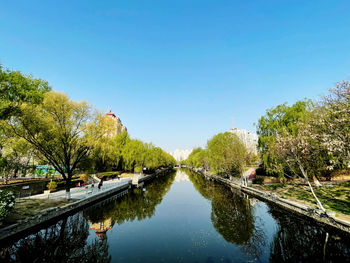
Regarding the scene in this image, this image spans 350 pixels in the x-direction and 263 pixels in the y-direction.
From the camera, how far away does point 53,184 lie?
24391mm

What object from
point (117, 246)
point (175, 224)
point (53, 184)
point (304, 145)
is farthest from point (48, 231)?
point (304, 145)

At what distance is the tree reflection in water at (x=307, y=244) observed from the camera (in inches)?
371

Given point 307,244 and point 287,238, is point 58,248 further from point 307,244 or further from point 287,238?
point 307,244

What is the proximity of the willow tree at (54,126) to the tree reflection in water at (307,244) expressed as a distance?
20539 mm

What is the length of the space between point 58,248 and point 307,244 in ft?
52.0

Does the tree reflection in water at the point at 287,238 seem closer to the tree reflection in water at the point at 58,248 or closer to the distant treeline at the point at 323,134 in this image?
the distant treeline at the point at 323,134

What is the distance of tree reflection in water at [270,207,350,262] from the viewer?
371 inches

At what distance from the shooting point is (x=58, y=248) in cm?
1056

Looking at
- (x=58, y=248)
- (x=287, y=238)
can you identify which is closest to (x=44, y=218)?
(x=58, y=248)

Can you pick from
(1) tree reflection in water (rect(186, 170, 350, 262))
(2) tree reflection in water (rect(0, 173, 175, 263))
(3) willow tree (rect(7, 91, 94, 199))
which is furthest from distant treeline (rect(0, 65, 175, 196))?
(1) tree reflection in water (rect(186, 170, 350, 262))

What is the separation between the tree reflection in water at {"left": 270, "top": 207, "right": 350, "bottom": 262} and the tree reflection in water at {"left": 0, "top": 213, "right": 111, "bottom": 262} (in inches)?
415

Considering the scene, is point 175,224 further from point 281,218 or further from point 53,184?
point 53,184

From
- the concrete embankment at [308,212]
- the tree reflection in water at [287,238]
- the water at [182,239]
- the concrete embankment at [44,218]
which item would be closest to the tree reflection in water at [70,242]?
the water at [182,239]

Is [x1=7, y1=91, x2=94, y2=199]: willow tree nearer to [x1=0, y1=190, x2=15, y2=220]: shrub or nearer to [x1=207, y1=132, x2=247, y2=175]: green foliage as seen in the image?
[x1=0, y1=190, x2=15, y2=220]: shrub
